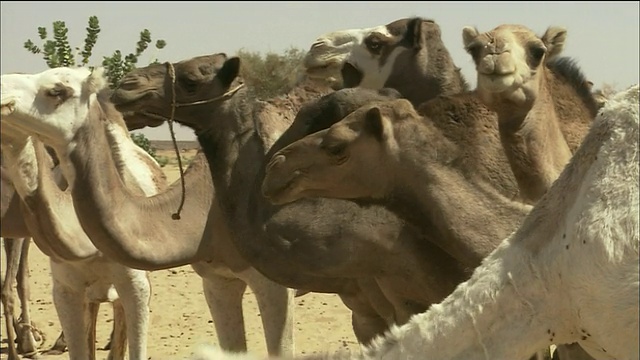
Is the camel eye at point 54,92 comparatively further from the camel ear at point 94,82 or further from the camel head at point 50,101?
the camel ear at point 94,82

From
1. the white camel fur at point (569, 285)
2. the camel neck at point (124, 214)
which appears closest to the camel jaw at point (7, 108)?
Answer: the camel neck at point (124, 214)

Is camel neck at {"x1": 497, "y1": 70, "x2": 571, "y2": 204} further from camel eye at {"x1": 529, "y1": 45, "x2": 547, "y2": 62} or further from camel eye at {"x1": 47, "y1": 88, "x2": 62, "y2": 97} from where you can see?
camel eye at {"x1": 47, "y1": 88, "x2": 62, "y2": 97}

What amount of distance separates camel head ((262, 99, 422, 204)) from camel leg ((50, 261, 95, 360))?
316 centimetres

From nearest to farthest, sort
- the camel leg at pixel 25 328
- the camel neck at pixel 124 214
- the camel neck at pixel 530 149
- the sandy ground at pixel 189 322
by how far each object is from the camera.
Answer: the camel neck at pixel 530 149
the camel neck at pixel 124 214
the sandy ground at pixel 189 322
the camel leg at pixel 25 328

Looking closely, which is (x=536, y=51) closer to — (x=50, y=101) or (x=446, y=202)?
(x=446, y=202)

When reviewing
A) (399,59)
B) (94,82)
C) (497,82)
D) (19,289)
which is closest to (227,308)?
(94,82)

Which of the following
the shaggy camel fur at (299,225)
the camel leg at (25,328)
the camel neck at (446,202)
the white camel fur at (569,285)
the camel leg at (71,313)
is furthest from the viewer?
the camel leg at (25,328)

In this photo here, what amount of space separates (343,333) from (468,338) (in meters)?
7.23

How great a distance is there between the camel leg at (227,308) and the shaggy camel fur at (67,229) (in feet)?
1.53

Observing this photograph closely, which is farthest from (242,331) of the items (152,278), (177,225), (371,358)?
(152,278)

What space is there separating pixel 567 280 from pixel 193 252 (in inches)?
156

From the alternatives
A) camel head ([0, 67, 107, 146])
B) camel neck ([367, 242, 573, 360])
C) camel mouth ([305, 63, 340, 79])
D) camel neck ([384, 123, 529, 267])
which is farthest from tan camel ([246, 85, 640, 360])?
camel head ([0, 67, 107, 146])

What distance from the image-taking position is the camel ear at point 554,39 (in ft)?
20.1

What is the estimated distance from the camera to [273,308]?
24.3 feet
